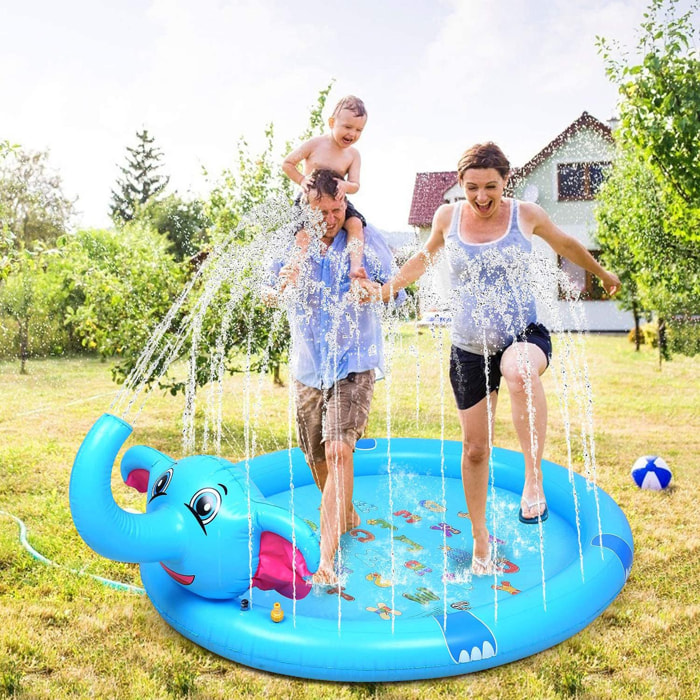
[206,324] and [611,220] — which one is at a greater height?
[611,220]

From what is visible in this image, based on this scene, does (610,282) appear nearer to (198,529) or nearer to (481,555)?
(481,555)

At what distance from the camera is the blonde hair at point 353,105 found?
418 centimetres

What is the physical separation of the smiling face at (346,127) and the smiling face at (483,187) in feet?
4.35

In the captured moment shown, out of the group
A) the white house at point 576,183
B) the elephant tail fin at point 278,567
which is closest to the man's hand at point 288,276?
the elephant tail fin at point 278,567

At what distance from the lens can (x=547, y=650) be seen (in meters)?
2.83

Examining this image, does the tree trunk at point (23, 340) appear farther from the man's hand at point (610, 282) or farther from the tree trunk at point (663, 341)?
the man's hand at point (610, 282)

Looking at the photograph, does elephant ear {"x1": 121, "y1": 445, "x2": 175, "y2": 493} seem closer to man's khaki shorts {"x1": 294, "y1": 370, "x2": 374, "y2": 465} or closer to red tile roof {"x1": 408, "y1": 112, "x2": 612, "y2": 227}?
man's khaki shorts {"x1": 294, "y1": 370, "x2": 374, "y2": 465}

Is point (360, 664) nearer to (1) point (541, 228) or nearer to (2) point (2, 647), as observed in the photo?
(2) point (2, 647)

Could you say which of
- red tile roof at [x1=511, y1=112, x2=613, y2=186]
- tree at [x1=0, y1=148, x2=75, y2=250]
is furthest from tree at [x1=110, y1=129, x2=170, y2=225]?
red tile roof at [x1=511, y1=112, x2=613, y2=186]

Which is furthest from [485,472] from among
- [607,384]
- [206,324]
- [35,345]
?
[35,345]

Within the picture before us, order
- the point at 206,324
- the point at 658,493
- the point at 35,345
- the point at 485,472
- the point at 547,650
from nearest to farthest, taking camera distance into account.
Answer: the point at 547,650, the point at 485,472, the point at 658,493, the point at 206,324, the point at 35,345

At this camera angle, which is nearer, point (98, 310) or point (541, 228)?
point (541, 228)

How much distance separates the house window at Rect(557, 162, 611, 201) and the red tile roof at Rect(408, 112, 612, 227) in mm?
559

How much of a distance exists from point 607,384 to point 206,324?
5598 millimetres
